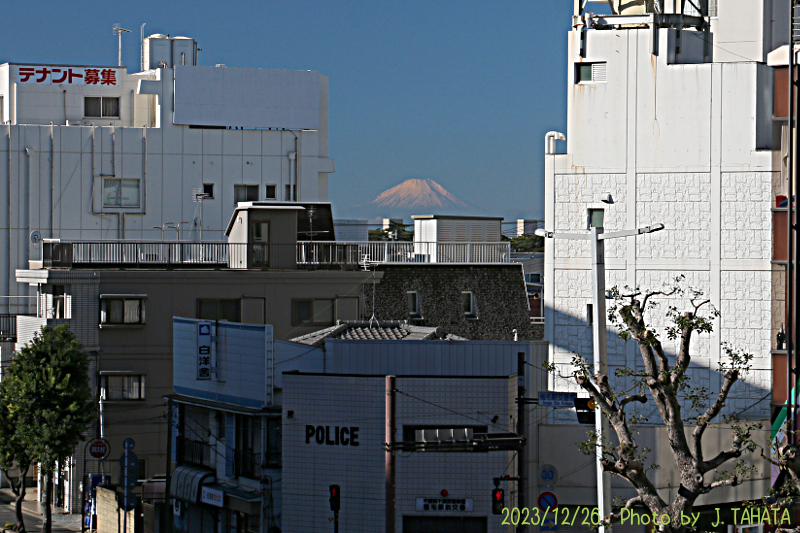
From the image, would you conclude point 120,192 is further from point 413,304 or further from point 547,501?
point 547,501

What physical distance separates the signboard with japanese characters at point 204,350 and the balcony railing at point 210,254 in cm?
1179

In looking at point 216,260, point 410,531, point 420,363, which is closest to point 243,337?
point 420,363

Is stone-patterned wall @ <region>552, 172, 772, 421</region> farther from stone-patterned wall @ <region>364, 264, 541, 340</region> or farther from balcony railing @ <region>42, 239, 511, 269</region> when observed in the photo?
balcony railing @ <region>42, 239, 511, 269</region>

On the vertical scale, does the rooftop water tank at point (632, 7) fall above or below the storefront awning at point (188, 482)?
above

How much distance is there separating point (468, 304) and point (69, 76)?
3242cm

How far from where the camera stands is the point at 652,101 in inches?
1570

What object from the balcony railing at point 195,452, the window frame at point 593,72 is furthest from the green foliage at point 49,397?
the window frame at point 593,72

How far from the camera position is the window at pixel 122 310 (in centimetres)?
4928

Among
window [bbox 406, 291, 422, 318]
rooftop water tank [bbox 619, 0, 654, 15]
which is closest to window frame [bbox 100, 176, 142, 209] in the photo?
window [bbox 406, 291, 422, 318]

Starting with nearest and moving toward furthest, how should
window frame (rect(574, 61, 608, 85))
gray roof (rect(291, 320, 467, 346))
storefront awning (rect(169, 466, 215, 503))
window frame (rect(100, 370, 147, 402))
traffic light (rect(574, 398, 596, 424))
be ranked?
traffic light (rect(574, 398, 596, 424)) < storefront awning (rect(169, 466, 215, 503)) < gray roof (rect(291, 320, 467, 346)) < window frame (rect(574, 61, 608, 85)) < window frame (rect(100, 370, 147, 402))

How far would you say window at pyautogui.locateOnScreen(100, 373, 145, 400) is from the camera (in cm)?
4966

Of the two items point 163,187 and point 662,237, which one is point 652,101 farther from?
point 163,187

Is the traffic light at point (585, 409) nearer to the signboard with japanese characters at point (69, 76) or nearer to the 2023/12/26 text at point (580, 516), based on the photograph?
the 2023/12/26 text at point (580, 516)

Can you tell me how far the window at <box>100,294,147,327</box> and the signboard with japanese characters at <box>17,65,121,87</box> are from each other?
25.1m
